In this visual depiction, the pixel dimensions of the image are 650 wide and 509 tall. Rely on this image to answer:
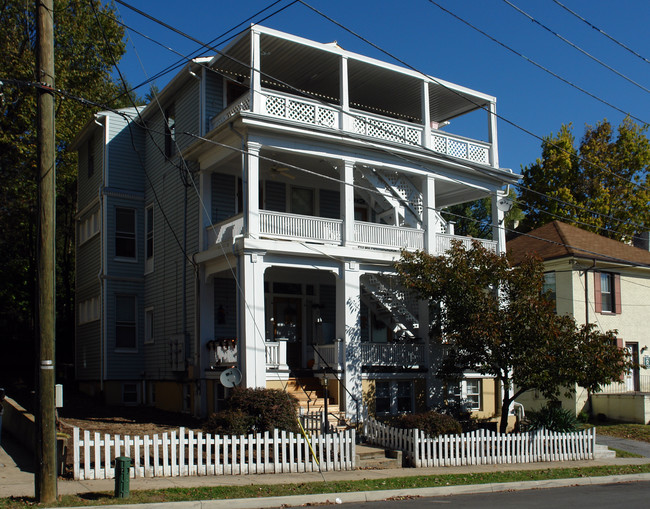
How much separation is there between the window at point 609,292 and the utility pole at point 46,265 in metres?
23.8

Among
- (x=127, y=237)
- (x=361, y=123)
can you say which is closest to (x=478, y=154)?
(x=361, y=123)

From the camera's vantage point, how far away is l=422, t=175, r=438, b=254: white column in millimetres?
21453

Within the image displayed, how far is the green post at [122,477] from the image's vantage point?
35.7ft

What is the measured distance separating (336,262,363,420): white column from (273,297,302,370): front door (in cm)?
376

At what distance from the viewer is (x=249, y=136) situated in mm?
18609

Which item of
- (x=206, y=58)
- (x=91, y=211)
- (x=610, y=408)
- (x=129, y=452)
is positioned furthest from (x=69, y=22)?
(x=610, y=408)

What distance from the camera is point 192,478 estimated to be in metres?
13.0

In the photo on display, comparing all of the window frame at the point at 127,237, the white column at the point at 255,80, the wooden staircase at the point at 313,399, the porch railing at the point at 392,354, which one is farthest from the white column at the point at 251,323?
the window frame at the point at 127,237

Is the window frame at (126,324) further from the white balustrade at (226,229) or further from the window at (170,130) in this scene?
the white balustrade at (226,229)

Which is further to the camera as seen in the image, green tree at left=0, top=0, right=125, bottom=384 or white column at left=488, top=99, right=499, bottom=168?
green tree at left=0, top=0, right=125, bottom=384

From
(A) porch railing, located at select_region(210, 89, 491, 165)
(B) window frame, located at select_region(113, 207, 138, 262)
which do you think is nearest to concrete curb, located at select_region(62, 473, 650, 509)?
(A) porch railing, located at select_region(210, 89, 491, 165)

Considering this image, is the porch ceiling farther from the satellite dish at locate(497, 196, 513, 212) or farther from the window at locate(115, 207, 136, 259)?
the window at locate(115, 207, 136, 259)

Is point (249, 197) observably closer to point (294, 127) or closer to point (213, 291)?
point (294, 127)

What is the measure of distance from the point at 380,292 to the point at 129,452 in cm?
1040
